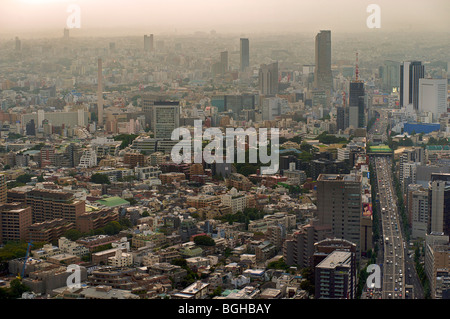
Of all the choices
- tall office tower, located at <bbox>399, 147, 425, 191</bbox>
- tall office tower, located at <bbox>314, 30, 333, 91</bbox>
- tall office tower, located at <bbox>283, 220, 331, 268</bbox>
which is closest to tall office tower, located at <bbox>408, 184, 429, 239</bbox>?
tall office tower, located at <bbox>399, 147, 425, 191</bbox>

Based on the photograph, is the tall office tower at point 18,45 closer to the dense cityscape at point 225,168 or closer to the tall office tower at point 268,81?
the dense cityscape at point 225,168

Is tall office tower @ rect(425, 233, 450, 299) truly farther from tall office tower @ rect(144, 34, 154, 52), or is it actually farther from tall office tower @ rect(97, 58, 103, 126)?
tall office tower @ rect(97, 58, 103, 126)

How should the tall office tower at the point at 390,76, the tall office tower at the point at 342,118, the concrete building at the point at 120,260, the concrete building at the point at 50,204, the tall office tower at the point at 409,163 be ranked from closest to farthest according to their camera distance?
the concrete building at the point at 120,260, the concrete building at the point at 50,204, the tall office tower at the point at 409,163, the tall office tower at the point at 342,118, the tall office tower at the point at 390,76

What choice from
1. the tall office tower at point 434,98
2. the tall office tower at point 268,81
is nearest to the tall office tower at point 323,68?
the tall office tower at point 268,81

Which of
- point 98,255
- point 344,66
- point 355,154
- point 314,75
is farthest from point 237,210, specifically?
point 314,75

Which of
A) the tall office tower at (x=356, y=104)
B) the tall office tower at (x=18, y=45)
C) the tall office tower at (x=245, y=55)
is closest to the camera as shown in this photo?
the tall office tower at (x=18, y=45)

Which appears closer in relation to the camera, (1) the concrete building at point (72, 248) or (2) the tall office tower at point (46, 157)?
(1) the concrete building at point (72, 248)

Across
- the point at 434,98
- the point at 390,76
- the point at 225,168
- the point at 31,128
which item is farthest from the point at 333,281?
the point at 390,76
